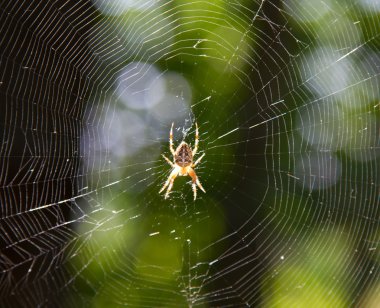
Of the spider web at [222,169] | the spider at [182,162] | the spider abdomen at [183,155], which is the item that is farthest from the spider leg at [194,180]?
the spider web at [222,169]

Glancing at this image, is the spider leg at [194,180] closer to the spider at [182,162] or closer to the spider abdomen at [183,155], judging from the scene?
the spider at [182,162]

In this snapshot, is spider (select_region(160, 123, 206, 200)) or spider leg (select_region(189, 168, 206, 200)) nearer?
spider (select_region(160, 123, 206, 200))

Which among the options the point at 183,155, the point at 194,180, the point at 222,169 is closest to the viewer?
the point at 183,155

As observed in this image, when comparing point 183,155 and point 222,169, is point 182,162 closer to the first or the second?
point 183,155

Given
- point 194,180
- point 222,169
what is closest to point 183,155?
point 194,180

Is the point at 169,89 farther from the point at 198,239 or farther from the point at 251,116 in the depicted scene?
the point at 198,239

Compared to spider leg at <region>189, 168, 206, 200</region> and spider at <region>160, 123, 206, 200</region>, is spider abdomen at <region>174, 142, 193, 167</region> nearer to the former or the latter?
spider at <region>160, 123, 206, 200</region>

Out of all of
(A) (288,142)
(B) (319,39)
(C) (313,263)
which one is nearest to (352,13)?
(B) (319,39)

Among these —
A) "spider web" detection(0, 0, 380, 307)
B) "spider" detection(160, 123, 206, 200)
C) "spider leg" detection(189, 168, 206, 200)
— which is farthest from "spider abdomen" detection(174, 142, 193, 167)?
"spider web" detection(0, 0, 380, 307)

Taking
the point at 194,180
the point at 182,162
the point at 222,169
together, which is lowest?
the point at 194,180
